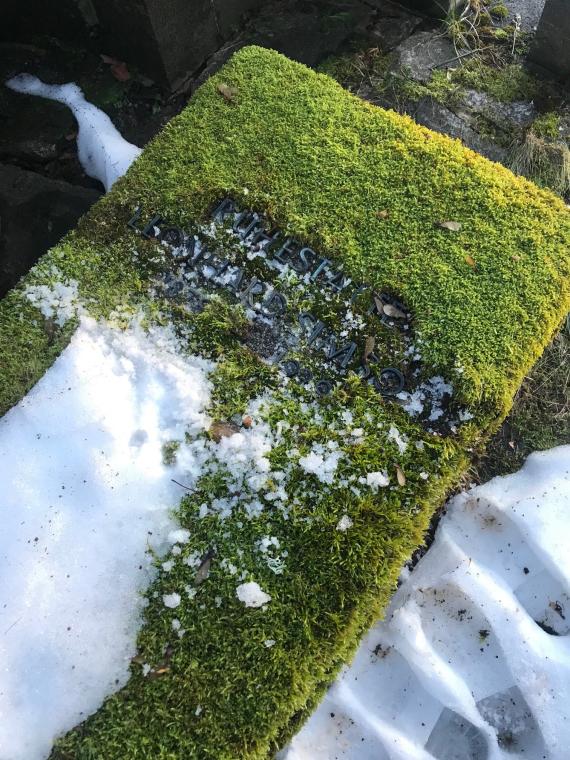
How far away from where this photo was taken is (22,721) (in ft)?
6.10

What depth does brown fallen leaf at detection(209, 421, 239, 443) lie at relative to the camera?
2.20 metres

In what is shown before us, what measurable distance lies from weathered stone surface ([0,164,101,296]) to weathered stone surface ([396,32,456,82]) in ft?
6.89

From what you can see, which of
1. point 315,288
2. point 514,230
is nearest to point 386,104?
point 514,230

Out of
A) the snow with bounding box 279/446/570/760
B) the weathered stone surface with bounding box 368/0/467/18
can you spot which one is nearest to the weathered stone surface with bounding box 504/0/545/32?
the weathered stone surface with bounding box 368/0/467/18

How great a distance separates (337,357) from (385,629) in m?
1.16

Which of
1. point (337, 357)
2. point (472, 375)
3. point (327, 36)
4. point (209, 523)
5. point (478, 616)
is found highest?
point (327, 36)

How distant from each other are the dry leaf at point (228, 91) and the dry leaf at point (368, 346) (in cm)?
133

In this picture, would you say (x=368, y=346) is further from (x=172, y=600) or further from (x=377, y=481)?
(x=172, y=600)

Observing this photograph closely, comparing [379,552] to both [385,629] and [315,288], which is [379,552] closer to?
[385,629]

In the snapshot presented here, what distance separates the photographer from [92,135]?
3.54 meters

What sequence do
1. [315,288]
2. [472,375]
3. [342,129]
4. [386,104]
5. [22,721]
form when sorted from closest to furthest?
[22,721] → [472,375] → [315,288] → [342,129] → [386,104]

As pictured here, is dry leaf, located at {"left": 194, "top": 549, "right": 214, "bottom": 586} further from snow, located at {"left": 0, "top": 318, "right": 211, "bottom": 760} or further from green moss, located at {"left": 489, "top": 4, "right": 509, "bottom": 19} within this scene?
green moss, located at {"left": 489, "top": 4, "right": 509, "bottom": 19}

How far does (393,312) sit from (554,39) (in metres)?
2.31

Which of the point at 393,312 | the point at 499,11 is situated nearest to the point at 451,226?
the point at 393,312
